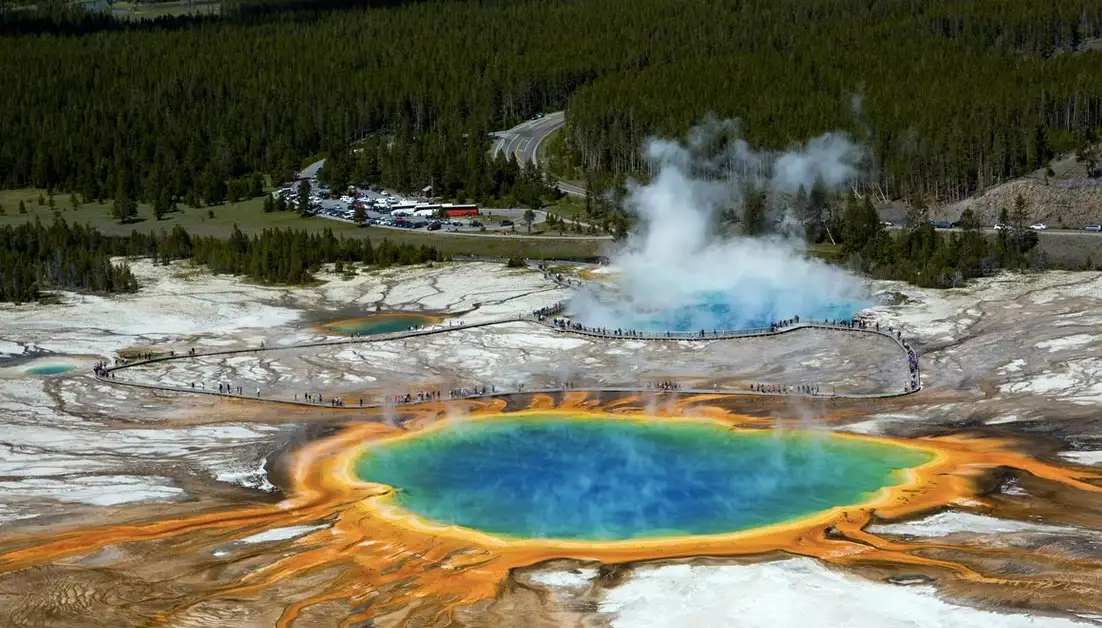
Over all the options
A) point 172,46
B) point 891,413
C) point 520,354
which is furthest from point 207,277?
point 172,46

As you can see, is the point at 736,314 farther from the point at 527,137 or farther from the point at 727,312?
the point at 527,137

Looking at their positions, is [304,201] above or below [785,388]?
above

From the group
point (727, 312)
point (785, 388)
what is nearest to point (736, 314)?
point (727, 312)

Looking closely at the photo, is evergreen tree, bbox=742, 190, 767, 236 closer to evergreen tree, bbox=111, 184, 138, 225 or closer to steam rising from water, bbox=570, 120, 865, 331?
steam rising from water, bbox=570, 120, 865, 331

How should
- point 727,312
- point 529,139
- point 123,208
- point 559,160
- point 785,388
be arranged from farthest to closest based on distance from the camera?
point 529,139 → point 559,160 → point 123,208 → point 727,312 → point 785,388

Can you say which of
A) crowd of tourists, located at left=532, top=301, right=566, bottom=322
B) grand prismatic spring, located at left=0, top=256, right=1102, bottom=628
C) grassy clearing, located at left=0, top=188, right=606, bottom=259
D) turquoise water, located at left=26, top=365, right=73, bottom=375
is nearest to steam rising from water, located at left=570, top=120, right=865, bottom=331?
crowd of tourists, located at left=532, top=301, right=566, bottom=322

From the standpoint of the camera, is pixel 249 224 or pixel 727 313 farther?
pixel 249 224

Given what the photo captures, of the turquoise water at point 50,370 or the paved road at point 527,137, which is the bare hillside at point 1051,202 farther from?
the turquoise water at point 50,370
